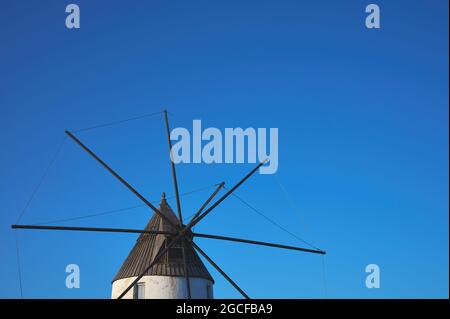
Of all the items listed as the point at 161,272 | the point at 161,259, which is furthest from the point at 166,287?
the point at 161,259

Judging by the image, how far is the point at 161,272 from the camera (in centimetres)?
2264

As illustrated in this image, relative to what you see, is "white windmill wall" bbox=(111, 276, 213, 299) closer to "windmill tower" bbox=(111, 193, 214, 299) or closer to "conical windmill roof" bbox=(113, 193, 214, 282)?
"windmill tower" bbox=(111, 193, 214, 299)

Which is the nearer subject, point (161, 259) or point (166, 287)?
point (166, 287)

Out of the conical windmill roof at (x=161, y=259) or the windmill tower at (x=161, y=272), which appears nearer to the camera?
the windmill tower at (x=161, y=272)

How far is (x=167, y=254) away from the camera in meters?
23.0

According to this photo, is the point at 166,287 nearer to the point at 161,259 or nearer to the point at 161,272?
the point at 161,272

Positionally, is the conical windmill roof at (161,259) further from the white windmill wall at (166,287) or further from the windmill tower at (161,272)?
the white windmill wall at (166,287)

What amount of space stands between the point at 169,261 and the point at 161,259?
12.2 inches

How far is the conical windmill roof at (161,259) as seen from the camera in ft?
74.8
